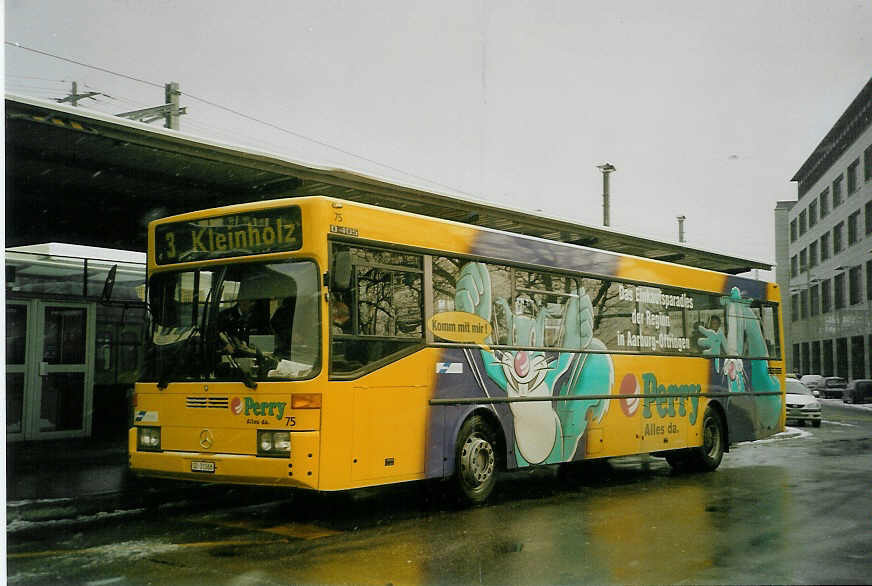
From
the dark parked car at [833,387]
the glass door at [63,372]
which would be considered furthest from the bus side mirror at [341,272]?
the dark parked car at [833,387]

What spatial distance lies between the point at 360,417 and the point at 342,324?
35.7 inches

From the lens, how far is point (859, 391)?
137 ft

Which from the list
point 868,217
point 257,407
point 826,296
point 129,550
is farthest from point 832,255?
point 129,550

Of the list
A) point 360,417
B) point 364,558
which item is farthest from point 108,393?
point 364,558

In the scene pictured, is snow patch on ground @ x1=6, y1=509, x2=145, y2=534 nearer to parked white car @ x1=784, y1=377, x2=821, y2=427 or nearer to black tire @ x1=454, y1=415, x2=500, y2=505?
black tire @ x1=454, y1=415, x2=500, y2=505

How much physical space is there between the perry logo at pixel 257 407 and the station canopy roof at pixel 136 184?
141 inches

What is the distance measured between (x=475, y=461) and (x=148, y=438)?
348 centimetres

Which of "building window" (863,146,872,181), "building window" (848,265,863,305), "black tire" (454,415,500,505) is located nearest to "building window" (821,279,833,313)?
"building window" (848,265,863,305)

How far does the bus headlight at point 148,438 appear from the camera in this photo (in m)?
9.35

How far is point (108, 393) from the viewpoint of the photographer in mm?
17297

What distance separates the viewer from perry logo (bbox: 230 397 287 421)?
28.0 feet

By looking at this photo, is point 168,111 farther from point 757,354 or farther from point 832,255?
point 832,255

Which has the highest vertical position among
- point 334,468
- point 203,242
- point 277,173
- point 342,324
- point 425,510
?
point 277,173

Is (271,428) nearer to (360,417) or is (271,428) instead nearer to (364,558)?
(360,417)
